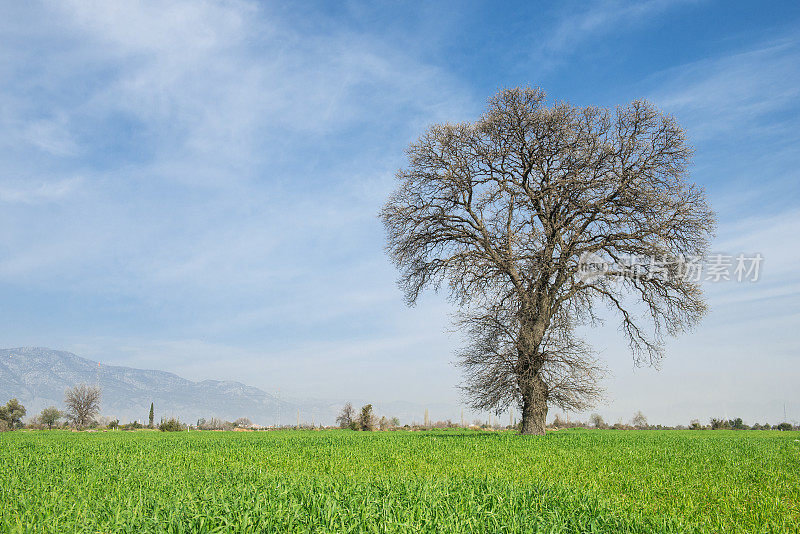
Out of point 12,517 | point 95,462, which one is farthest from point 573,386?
point 12,517

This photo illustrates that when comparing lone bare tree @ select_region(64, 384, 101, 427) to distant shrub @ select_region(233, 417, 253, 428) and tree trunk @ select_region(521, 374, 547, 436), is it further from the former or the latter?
tree trunk @ select_region(521, 374, 547, 436)

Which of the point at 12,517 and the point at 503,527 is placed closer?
the point at 503,527

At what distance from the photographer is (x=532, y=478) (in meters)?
8.50

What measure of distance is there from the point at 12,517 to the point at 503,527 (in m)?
5.11

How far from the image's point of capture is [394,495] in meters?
6.14

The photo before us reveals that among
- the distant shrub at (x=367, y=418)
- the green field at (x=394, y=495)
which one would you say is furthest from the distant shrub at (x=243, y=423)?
the green field at (x=394, y=495)

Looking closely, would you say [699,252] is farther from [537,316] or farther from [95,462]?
[95,462]

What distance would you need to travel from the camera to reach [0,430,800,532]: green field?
4.89 meters

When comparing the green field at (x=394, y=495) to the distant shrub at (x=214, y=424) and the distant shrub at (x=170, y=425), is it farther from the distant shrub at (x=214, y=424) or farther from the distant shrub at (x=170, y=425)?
the distant shrub at (x=214, y=424)

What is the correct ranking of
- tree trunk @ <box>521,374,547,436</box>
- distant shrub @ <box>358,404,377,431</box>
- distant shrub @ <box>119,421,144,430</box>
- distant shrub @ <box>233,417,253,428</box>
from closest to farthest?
tree trunk @ <box>521,374,547,436</box>
distant shrub @ <box>358,404,377,431</box>
distant shrub @ <box>119,421,144,430</box>
distant shrub @ <box>233,417,253,428</box>

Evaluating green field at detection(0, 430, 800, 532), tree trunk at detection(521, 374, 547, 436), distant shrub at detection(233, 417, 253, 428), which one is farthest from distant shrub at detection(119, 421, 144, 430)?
green field at detection(0, 430, 800, 532)

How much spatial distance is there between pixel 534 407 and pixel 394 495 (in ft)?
55.7

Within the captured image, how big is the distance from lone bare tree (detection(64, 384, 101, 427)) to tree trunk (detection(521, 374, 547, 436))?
2554 inches

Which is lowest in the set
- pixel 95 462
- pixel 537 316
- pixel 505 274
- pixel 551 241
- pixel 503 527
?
pixel 95 462
